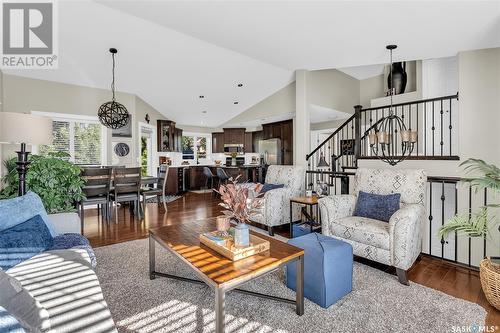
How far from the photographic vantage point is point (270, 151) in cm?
831

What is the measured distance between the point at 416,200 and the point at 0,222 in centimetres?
379

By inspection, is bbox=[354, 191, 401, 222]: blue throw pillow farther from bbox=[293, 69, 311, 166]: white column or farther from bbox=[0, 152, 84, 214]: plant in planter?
bbox=[0, 152, 84, 214]: plant in planter

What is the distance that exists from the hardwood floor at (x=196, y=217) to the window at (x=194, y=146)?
245cm

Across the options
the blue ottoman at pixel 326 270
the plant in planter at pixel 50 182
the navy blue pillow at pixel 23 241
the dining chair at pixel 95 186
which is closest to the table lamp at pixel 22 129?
the plant in planter at pixel 50 182

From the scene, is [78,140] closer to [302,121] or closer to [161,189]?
[161,189]

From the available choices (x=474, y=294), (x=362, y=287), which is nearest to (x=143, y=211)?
(x=362, y=287)

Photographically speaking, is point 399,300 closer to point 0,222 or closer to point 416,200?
point 416,200

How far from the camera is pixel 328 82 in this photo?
584 cm

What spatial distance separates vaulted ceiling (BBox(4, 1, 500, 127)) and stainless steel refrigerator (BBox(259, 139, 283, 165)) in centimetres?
233

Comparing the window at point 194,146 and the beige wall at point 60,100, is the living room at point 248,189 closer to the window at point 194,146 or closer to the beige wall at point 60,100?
the beige wall at point 60,100

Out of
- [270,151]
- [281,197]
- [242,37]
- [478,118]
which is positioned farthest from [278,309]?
[270,151]

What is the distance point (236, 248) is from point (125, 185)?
324 centimetres

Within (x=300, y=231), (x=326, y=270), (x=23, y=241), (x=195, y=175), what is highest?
(x=195, y=175)

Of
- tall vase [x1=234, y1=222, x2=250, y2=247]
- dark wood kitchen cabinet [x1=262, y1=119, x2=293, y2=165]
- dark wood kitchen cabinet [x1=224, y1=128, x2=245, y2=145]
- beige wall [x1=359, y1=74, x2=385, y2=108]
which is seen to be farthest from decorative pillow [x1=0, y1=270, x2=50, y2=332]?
dark wood kitchen cabinet [x1=224, y1=128, x2=245, y2=145]
